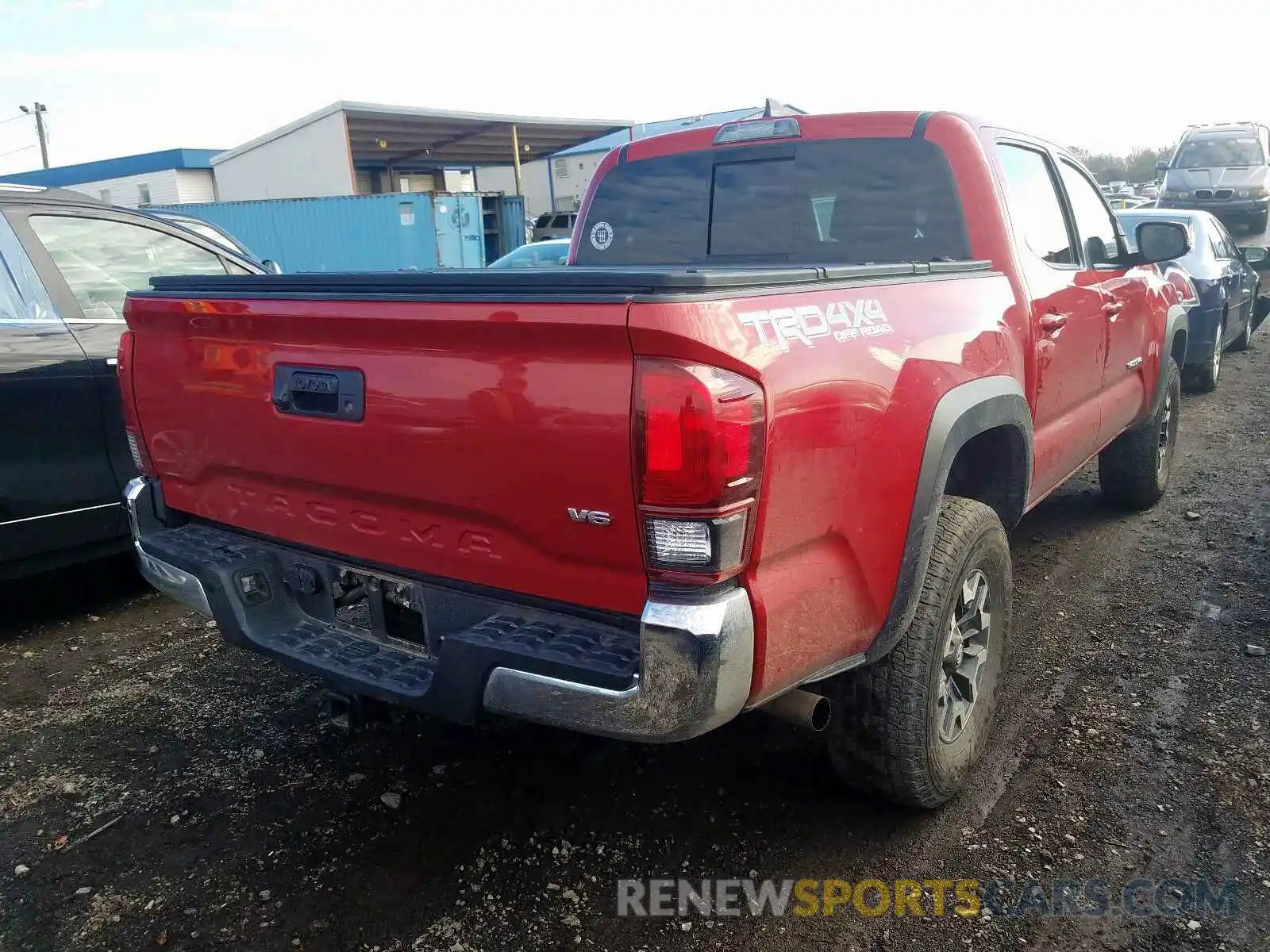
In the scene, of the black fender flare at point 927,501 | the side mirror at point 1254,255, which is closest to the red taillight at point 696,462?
the black fender flare at point 927,501

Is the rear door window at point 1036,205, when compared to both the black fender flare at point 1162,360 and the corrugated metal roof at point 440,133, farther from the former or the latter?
the corrugated metal roof at point 440,133

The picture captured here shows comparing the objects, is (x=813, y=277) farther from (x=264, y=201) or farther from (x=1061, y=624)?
(x=264, y=201)

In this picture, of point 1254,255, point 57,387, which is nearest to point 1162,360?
point 57,387

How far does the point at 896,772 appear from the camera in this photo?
8.62ft

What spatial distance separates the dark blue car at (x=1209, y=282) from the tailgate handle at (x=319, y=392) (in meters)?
6.95

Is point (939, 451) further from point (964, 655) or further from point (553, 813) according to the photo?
point (553, 813)

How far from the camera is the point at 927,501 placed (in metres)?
2.51

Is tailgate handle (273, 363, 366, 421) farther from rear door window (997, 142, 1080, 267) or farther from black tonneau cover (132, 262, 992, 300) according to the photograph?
rear door window (997, 142, 1080, 267)

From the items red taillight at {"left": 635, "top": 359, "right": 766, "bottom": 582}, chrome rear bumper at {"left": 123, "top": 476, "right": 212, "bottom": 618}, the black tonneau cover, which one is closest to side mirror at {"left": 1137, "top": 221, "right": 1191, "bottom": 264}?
the black tonneau cover

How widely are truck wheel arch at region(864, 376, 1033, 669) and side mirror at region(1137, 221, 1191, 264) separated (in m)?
1.83

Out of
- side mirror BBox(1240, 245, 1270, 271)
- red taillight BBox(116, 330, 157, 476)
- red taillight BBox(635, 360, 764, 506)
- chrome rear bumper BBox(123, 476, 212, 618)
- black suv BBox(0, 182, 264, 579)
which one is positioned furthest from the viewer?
side mirror BBox(1240, 245, 1270, 271)

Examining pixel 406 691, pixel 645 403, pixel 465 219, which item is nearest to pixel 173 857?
pixel 406 691

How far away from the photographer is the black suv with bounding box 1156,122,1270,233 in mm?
20406

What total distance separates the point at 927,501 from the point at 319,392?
155cm
